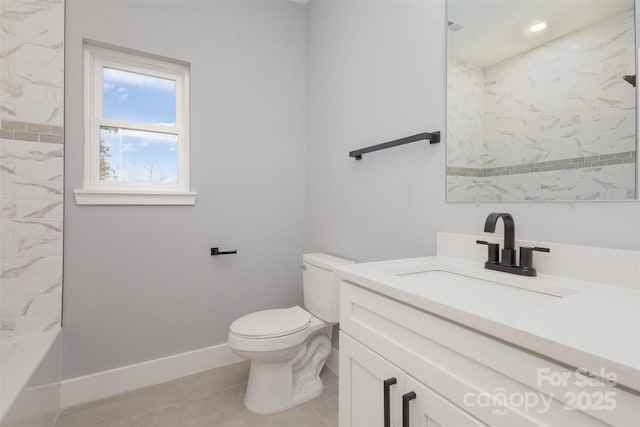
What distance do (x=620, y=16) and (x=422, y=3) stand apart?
31.7 inches

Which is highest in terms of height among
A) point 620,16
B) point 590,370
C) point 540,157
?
point 620,16

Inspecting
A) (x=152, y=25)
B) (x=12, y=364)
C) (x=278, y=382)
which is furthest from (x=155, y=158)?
(x=278, y=382)

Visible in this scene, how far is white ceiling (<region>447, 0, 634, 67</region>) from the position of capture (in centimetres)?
90

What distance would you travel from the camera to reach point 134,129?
1.93 m

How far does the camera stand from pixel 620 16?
0.83 metres

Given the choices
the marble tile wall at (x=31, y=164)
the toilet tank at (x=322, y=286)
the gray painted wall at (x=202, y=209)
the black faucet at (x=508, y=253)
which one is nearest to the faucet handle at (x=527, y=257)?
the black faucet at (x=508, y=253)

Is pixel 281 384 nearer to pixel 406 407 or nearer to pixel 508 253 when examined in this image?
pixel 406 407

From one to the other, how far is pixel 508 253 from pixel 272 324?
1216 millimetres

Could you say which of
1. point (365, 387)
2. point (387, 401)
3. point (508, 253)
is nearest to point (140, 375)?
point (365, 387)

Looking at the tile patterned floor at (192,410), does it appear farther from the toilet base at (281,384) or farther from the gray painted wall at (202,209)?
the gray painted wall at (202,209)

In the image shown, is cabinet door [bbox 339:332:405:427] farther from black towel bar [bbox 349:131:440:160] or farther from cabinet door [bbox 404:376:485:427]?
black towel bar [bbox 349:131:440:160]

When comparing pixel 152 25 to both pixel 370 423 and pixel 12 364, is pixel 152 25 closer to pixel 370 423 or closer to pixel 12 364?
pixel 12 364

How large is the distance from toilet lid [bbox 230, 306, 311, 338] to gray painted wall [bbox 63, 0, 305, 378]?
47 centimetres

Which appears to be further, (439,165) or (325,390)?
(325,390)
